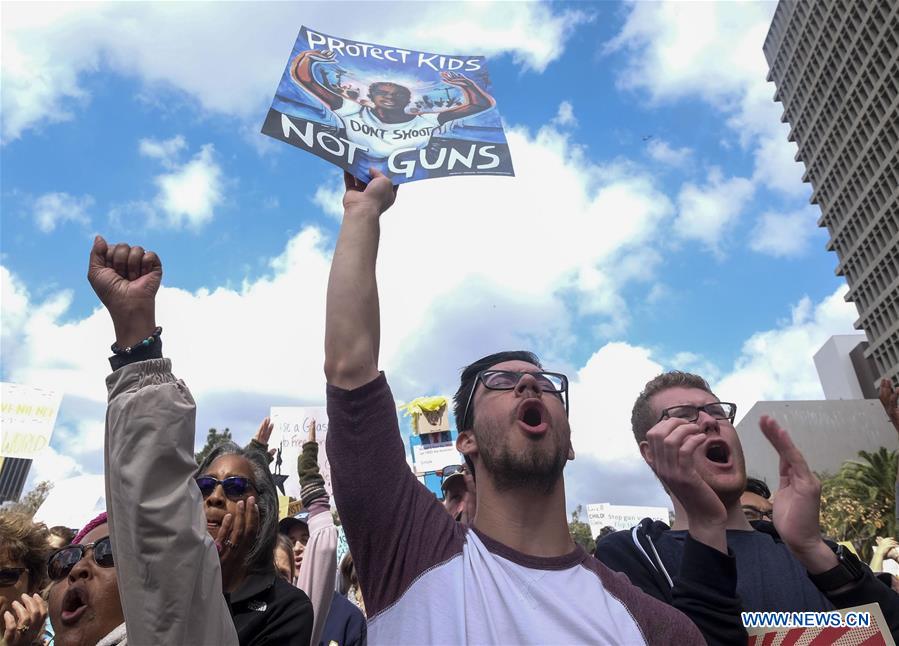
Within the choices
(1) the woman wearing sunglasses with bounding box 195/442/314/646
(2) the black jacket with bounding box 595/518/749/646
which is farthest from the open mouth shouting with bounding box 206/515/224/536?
(2) the black jacket with bounding box 595/518/749/646

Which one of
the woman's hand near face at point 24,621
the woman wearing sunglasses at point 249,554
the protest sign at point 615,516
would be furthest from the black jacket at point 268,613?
the protest sign at point 615,516

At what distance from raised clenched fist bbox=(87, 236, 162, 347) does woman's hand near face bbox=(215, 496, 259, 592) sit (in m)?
1.13

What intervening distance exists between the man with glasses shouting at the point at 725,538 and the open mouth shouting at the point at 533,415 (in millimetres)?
345

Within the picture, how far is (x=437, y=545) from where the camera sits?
1774mm

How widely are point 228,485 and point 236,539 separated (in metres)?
0.33

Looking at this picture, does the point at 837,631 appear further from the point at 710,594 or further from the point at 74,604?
the point at 74,604

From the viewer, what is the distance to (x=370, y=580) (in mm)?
1735

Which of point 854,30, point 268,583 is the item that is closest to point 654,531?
point 268,583

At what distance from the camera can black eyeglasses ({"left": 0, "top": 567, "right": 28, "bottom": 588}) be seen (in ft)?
10.8

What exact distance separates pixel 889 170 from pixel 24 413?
2393 inches

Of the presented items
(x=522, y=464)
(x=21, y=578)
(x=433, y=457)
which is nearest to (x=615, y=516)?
(x=433, y=457)

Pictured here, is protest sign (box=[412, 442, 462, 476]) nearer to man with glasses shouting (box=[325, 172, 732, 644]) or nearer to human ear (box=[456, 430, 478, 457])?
human ear (box=[456, 430, 478, 457])

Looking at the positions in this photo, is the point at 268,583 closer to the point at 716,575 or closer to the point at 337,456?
the point at 337,456

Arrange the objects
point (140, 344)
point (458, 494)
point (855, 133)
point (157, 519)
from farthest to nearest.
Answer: point (855, 133) → point (458, 494) → point (140, 344) → point (157, 519)
